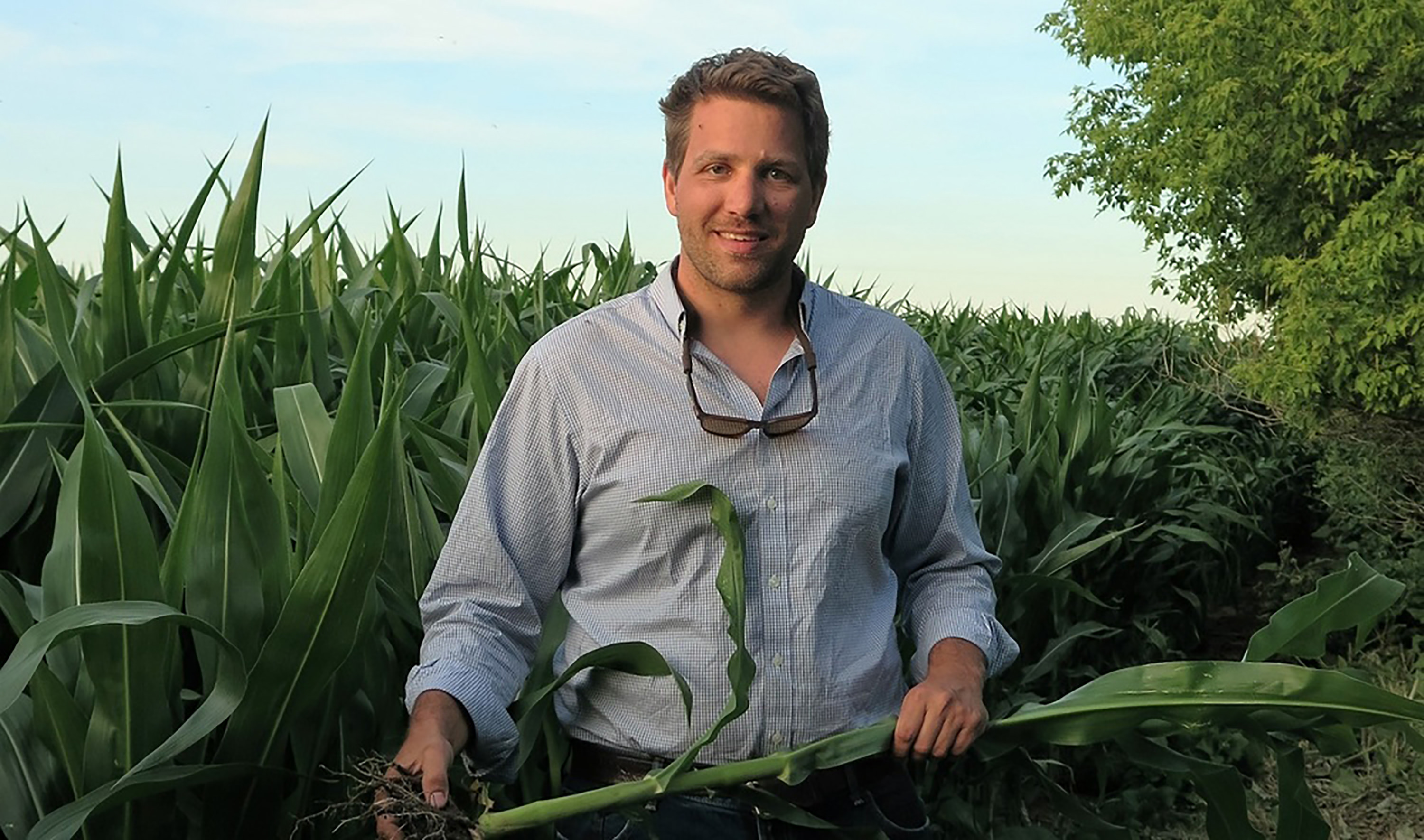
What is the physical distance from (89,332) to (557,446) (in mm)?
1164

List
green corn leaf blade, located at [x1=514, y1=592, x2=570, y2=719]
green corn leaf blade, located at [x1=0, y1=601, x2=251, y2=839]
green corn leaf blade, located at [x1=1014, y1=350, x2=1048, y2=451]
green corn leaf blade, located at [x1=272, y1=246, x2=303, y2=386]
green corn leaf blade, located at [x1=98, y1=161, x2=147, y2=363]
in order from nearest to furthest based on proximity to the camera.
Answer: green corn leaf blade, located at [x1=0, y1=601, x2=251, y2=839], green corn leaf blade, located at [x1=514, y1=592, x2=570, y2=719], green corn leaf blade, located at [x1=98, y1=161, x2=147, y2=363], green corn leaf blade, located at [x1=272, y1=246, x2=303, y2=386], green corn leaf blade, located at [x1=1014, y1=350, x2=1048, y2=451]

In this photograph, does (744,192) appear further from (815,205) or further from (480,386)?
(480,386)

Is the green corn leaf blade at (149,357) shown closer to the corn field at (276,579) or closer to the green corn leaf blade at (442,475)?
the corn field at (276,579)

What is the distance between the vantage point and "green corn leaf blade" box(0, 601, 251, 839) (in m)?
1.43

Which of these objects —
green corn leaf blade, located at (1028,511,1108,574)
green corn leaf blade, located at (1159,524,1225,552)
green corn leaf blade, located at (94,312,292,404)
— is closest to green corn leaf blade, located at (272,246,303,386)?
green corn leaf blade, located at (94,312,292,404)

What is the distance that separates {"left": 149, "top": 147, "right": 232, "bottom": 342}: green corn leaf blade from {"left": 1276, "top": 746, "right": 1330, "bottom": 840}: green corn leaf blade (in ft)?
7.00

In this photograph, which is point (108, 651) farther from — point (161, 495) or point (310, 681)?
point (161, 495)

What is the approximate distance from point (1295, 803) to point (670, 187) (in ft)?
4.10

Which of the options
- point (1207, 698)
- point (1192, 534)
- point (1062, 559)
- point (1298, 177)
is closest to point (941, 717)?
point (1207, 698)

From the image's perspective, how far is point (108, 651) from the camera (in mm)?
1571

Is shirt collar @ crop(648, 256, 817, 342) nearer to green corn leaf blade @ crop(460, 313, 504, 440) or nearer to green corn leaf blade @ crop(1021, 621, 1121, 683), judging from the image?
green corn leaf blade @ crop(460, 313, 504, 440)

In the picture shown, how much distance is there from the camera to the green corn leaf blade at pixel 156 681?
1.43 metres

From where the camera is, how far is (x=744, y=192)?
1896mm

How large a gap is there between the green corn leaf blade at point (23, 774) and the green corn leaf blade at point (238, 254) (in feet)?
4.61
